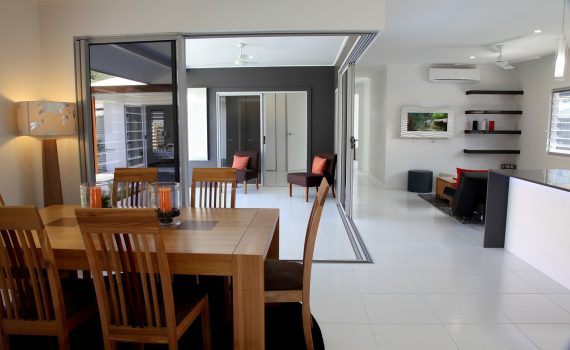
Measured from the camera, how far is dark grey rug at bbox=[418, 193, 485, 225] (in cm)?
548

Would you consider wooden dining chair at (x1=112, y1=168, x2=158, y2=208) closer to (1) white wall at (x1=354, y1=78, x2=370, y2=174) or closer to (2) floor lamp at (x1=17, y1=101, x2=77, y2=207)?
(2) floor lamp at (x1=17, y1=101, x2=77, y2=207)

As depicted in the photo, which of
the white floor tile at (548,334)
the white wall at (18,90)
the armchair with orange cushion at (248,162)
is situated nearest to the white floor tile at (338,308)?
the white floor tile at (548,334)

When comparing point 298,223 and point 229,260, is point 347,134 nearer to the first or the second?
point 298,223

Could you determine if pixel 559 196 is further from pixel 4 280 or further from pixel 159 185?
pixel 4 280

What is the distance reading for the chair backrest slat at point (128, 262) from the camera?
5.42 feet

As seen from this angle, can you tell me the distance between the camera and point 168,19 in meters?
3.72

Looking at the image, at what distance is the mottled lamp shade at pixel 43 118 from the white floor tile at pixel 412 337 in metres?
3.14

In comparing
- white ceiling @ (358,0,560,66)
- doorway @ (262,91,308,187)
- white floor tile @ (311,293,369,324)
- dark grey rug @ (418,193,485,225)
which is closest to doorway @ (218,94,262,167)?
doorway @ (262,91,308,187)

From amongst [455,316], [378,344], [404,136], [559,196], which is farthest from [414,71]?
[378,344]

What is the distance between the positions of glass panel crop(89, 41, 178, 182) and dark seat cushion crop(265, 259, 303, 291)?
1.86m

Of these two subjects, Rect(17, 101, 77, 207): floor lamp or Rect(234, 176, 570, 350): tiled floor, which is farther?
Rect(17, 101, 77, 207): floor lamp

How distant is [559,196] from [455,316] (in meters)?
1.59

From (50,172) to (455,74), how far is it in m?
7.00

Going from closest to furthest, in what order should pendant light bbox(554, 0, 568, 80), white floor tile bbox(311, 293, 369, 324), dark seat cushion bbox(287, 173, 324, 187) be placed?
white floor tile bbox(311, 293, 369, 324) < pendant light bbox(554, 0, 568, 80) < dark seat cushion bbox(287, 173, 324, 187)
